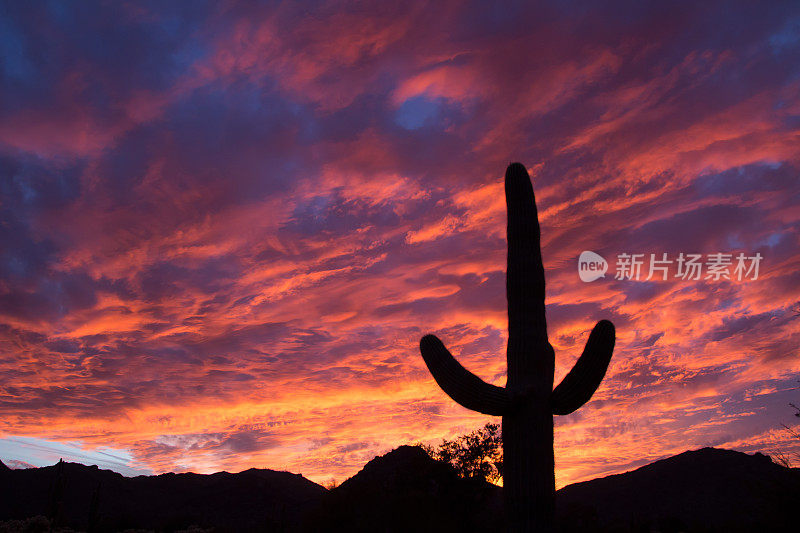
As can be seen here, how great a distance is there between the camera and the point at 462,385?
875 cm

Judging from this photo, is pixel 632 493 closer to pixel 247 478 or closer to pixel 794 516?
pixel 794 516

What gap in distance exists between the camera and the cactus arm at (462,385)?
8539mm

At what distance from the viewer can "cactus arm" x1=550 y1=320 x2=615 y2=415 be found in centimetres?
873

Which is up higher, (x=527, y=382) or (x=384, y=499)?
(x=527, y=382)

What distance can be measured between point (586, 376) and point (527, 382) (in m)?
0.88

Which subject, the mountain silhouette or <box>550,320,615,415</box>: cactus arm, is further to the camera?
the mountain silhouette

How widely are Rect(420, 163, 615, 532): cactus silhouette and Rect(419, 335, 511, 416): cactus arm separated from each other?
0.01m

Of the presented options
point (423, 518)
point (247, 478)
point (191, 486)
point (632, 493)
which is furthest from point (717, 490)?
point (191, 486)

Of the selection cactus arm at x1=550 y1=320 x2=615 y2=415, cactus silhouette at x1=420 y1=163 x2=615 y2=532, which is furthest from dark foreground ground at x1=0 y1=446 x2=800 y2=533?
cactus silhouette at x1=420 y1=163 x2=615 y2=532

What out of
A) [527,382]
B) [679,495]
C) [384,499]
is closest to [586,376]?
[527,382]

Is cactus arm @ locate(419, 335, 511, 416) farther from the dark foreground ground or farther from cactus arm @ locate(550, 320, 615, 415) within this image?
the dark foreground ground

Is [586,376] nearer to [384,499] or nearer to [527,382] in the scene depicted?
[527,382]

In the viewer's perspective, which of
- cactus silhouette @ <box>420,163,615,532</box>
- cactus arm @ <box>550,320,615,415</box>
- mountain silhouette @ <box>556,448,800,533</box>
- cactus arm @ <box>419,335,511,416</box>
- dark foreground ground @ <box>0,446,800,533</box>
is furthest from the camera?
mountain silhouette @ <box>556,448,800,533</box>

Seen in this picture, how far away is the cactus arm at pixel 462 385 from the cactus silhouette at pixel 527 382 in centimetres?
1
